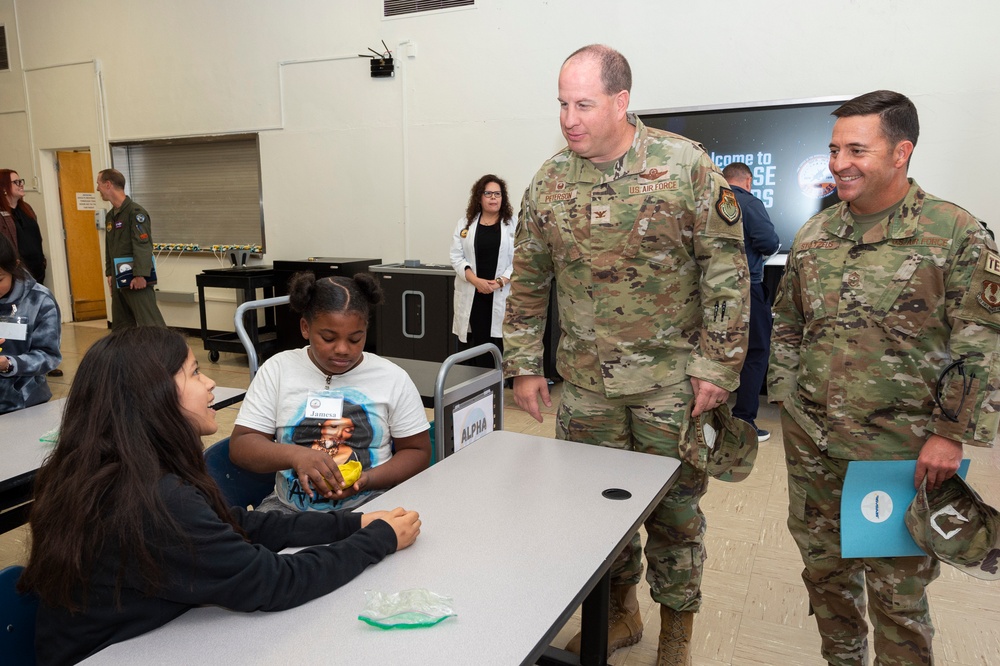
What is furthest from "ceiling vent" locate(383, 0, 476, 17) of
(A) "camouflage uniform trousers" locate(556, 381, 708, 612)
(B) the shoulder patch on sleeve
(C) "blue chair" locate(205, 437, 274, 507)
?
(B) the shoulder patch on sleeve

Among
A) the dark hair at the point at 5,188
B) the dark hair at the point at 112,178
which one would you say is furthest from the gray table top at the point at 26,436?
the dark hair at the point at 5,188

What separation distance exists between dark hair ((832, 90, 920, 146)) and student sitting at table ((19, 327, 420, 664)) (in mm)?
1329

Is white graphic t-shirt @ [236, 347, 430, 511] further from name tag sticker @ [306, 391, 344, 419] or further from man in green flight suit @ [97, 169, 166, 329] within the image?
man in green flight suit @ [97, 169, 166, 329]

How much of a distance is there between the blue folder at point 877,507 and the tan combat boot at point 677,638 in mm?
524

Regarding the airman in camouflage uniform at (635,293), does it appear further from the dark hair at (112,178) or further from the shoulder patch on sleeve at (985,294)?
the dark hair at (112,178)

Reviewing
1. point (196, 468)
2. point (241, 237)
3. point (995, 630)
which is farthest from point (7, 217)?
point (995, 630)

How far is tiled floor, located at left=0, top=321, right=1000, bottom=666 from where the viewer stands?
75.7 inches

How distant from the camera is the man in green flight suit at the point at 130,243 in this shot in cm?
507

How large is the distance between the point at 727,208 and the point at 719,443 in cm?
58

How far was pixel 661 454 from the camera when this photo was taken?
1.71 metres

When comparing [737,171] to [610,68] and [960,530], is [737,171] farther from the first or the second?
[960,530]

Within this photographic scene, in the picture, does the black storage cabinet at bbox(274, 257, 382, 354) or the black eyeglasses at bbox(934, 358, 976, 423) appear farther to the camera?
the black storage cabinet at bbox(274, 257, 382, 354)

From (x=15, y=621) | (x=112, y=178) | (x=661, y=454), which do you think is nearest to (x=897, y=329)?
(x=661, y=454)

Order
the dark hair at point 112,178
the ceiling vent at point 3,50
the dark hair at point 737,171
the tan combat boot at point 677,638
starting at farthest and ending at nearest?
1. the ceiling vent at point 3,50
2. the dark hair at point 112,178
3. the dark hair at point 737,171
4. the tan combat boot at point 677,638
